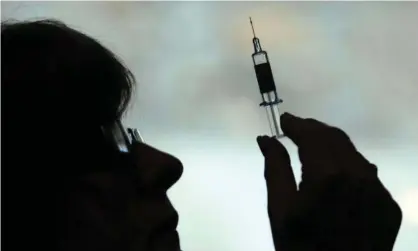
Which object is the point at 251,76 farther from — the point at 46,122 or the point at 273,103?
the point at 46,122

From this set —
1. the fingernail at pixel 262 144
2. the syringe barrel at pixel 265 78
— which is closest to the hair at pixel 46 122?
the fingernail at pixel 262 144

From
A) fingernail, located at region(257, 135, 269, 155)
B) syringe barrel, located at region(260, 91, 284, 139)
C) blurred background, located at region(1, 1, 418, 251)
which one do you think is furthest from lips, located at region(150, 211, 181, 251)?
blurred background, located at region(1, 1, 418, 251)

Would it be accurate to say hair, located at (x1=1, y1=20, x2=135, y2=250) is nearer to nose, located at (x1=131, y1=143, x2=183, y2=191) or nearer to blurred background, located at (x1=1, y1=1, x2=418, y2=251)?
nose, located at (x1=131, y1=143, x2=183, y2=191)

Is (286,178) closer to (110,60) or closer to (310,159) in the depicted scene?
(310,159)

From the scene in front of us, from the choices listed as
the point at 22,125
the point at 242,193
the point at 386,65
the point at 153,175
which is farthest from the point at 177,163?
the point at 386,65

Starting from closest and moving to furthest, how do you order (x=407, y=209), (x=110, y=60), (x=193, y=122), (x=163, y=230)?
(x=163, y=230)
(x=110, y=60)
(x=407, y=209)
(x=193, y=122)

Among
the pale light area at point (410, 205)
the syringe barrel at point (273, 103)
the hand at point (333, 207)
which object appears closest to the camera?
the hand at point (333, 207)

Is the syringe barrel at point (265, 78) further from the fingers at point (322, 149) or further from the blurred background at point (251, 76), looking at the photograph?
the blurred background at point (251, 76)

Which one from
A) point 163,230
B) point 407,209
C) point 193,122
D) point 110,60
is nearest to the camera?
point 163,230

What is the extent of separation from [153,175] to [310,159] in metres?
0.13

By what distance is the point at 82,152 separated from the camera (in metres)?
0.47

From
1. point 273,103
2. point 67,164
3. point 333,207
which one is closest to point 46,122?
point 67,164

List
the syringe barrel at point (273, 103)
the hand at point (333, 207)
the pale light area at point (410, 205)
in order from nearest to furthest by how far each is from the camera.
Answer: the hand at point (333, 207), the syringe barrel at point (273, 103), the pale light area at point (410, 205)

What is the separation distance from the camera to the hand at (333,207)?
0.42 m
